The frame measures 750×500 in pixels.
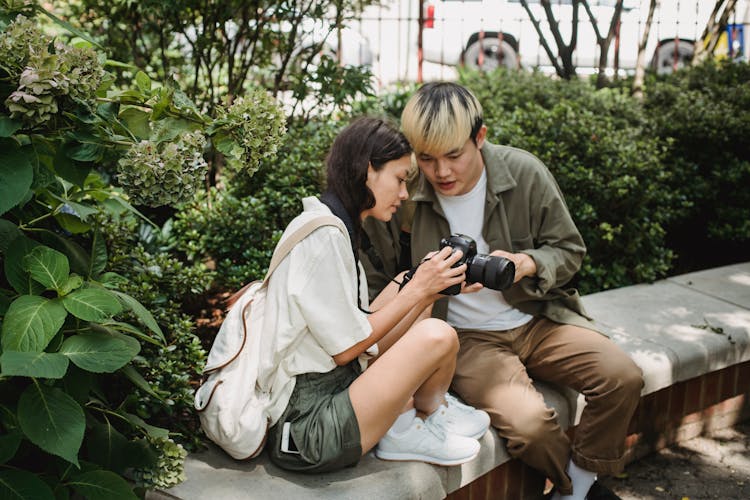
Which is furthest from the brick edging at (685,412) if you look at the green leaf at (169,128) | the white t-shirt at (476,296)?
the green leaf at (169,128)

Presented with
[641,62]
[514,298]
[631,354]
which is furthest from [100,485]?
[641,62]

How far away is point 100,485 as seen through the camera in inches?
85.5

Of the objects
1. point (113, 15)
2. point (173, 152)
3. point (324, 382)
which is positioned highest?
point (113, 15)

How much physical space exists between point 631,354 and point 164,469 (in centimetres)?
217

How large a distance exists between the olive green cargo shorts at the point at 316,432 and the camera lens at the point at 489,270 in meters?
0.66

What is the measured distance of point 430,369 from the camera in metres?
2.76

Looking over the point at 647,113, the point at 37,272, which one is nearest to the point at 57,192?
the point at 37,272

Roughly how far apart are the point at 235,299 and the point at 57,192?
74cm

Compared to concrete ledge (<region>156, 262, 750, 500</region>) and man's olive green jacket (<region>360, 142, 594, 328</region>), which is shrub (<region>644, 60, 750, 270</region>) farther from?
man's olive green jacket (<region>360, 142, 594, 328</region>)

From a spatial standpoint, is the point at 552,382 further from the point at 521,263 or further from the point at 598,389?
the point at 521,263

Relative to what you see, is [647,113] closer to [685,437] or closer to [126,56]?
[685,437]

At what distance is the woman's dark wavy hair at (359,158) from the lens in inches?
113

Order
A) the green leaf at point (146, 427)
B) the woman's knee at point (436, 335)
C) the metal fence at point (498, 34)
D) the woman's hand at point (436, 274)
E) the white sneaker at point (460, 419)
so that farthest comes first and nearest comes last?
the metal fence at point (498, 34), the white sneaker at point (460, 419), the woman's hand at point (436, 274), the woman's knee at point (436, 335), the green leaf at point (146, 427)

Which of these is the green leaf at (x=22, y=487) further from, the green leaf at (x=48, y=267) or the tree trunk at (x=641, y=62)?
the tree trunk at (x=641, y=62)
